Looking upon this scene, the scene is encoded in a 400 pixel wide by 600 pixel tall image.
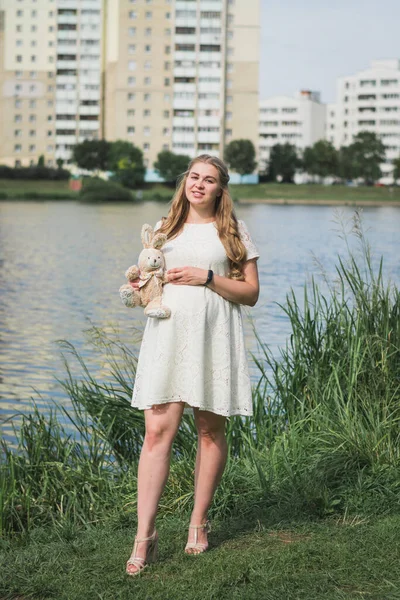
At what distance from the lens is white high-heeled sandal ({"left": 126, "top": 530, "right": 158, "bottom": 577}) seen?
4078 millimetres

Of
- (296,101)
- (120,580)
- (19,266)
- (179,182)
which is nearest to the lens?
(120,580)

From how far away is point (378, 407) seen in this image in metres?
5.94

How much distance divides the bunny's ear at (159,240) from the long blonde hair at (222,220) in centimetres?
11

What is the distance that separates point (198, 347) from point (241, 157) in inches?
4428

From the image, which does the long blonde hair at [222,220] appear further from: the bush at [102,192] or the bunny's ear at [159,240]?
the bush at [102,192]

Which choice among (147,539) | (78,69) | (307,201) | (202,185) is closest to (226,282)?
(202,185)

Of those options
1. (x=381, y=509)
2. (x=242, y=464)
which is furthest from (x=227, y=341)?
(x=242, y=464)

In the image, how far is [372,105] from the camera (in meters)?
165

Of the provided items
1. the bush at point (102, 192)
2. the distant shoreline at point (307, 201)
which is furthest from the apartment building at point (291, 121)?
the bush at point (102, 192)

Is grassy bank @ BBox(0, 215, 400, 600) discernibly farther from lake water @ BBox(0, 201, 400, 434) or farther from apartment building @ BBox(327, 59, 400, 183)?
apartment building @ BBox(327, 59, 400, 183)

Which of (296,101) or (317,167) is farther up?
(296,101)

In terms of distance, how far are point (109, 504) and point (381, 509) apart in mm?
1554

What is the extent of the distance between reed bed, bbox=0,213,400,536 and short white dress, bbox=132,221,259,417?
978 mm

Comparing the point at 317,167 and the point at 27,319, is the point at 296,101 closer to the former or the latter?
the point at 317,167
